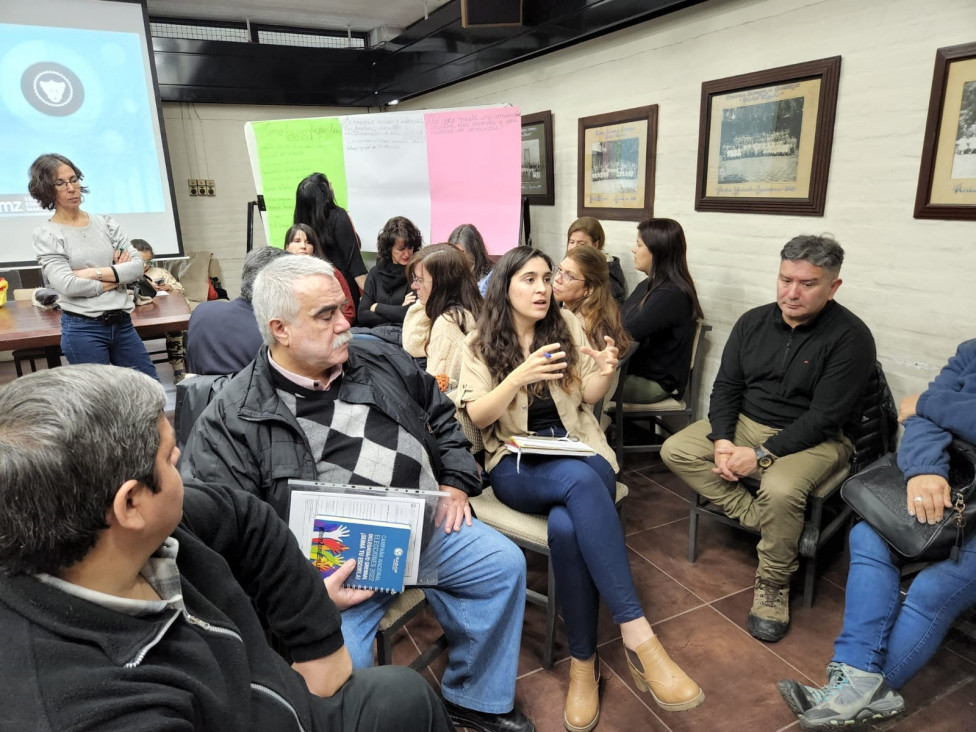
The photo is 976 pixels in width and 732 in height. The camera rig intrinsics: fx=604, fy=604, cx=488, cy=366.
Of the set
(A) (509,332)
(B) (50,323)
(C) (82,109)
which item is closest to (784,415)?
(A) (509,332)

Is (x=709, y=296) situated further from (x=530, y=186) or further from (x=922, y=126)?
(x=530, y=186)

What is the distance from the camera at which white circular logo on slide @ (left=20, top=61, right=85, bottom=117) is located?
456 centimetres

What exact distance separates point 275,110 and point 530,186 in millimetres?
3190

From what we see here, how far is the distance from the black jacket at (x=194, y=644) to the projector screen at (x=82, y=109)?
490 cm

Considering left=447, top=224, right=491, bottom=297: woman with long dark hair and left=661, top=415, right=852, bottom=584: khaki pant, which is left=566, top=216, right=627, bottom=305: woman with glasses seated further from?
left=661, top=415, right=852, bottom=584: khaki pant

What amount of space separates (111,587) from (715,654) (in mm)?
1759

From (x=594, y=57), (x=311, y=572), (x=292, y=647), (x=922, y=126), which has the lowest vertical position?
(x=292, y=647)

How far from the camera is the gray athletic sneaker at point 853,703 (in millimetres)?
1528

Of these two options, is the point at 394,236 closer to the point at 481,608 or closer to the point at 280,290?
the point at 280,290

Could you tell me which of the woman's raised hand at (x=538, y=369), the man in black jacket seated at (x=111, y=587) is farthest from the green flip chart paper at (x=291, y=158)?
the man in black jacket seated at (x=111, y=587)

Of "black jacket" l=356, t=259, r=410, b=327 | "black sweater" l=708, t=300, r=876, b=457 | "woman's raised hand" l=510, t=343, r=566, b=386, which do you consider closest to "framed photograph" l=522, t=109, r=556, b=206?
"black jacket" l=356, t=259, r=410, b=327

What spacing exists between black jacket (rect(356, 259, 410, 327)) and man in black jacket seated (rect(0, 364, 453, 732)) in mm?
2610

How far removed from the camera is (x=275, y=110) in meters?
6.05

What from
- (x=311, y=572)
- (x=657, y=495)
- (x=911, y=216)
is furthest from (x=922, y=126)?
(x=311, y=572)
